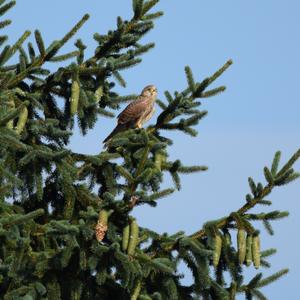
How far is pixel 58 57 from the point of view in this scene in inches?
324

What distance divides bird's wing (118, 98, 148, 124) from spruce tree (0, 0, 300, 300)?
9.23 ft

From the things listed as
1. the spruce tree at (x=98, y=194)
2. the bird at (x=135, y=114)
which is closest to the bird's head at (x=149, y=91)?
the bird at (x=135, y=114)

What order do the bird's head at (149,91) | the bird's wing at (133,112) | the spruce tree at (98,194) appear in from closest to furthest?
the spruce tree at (98,194) → the bird's wing at (133,112) → the bird's head at (149,91)

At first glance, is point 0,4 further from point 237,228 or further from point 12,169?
point 237,228

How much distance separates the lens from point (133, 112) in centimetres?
1201

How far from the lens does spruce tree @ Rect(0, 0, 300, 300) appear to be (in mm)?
6824

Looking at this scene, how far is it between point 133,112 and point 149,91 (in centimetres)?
119

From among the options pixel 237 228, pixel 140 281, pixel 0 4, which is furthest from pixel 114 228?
pixel 0 4

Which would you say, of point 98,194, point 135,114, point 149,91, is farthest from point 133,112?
point 98,194

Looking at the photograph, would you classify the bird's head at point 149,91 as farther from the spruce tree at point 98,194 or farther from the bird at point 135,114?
the spruce tree at point 98,194

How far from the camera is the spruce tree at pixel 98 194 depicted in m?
6.82

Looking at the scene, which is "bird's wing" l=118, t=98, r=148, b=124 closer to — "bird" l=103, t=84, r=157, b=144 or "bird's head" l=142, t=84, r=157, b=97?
"bird" l=103, t=84, r=157, b=144

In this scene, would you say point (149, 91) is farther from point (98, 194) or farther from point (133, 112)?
point (98, 194)

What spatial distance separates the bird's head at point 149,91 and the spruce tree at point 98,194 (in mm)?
3800
